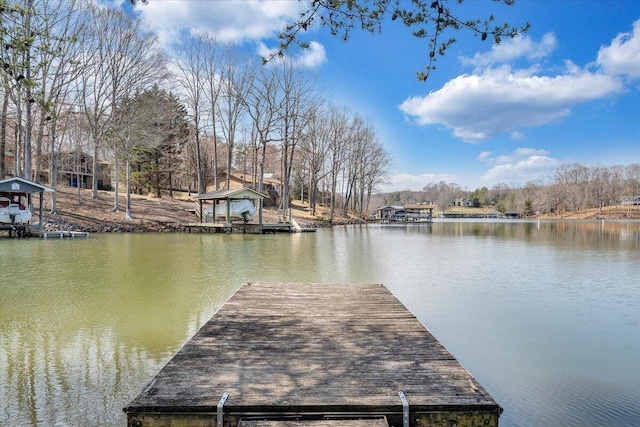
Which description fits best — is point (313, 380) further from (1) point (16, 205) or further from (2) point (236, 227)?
(2) point (236, 227)

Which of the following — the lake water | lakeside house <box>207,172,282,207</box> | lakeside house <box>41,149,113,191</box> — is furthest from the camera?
lakeside house <box>207,172,282,207</box>

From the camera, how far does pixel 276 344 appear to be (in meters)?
4.00

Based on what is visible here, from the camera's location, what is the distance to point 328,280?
389 inches

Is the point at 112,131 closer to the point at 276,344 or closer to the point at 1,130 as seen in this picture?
the point at 1,130

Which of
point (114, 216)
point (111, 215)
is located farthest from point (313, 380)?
point (111, 215)

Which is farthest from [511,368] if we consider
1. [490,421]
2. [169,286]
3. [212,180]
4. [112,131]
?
[212,180]

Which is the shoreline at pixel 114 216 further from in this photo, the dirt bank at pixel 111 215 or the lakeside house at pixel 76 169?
the lakeside house at pixel 76 169

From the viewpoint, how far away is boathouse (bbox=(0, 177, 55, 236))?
64.0 ft

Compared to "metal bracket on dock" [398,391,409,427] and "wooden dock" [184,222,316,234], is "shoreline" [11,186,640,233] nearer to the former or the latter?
"wooden dock" [184,222,316,234]

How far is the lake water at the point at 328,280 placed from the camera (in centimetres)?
392

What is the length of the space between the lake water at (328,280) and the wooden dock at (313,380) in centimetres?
88

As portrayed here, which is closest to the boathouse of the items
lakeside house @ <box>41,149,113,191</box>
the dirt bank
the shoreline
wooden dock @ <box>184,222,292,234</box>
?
the shoreline

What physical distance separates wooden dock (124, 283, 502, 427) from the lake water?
878mm

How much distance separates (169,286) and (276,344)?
5.84 meters
